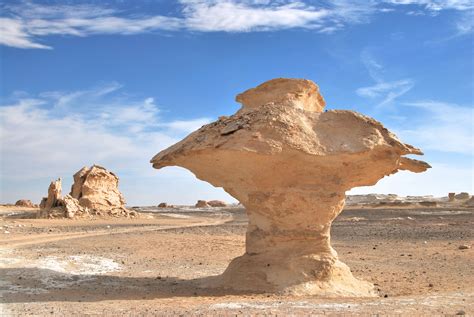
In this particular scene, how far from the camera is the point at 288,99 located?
1030 cm

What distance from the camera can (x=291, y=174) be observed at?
952cm

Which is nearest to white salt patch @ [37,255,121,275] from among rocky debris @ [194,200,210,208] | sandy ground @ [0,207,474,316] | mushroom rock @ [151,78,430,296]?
sandy ground @ [0,207,474,316]

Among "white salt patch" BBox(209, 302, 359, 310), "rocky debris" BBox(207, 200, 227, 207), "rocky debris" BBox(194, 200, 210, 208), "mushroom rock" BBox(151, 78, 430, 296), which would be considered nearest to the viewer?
"white salt patch" BBox(209, 302, 359, 310)

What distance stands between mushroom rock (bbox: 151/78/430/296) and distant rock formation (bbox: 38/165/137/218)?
78.4 feet

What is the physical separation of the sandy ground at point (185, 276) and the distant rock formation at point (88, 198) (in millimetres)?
9994

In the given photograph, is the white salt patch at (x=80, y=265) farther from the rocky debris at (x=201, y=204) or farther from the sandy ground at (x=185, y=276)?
the rocky debris at (x=201, y=204)

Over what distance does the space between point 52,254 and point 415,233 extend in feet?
52.1

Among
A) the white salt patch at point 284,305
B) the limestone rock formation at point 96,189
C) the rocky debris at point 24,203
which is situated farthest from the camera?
the rocky debris at point 24,203

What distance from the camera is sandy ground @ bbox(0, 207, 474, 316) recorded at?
24.4 feet

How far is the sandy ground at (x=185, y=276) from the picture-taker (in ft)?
24.4

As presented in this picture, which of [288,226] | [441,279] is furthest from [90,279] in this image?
[441,279]

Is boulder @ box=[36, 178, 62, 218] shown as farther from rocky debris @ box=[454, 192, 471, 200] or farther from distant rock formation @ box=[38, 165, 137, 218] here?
rocky debris @ box=[454, 192, 471, 200]

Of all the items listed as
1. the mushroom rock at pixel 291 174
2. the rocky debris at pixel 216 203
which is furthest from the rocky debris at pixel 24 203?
the mushroom rock at pixel 291 174

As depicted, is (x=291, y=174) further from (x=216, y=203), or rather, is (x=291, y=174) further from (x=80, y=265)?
(x=216, y=203)
